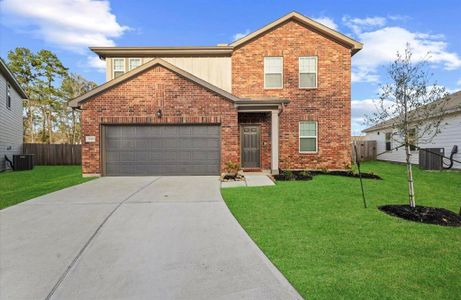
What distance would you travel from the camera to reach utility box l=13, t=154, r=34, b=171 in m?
16.5

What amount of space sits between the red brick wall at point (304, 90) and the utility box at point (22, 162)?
14.2 metres

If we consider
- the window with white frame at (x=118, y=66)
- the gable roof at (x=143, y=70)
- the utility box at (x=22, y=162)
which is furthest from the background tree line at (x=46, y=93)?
the gable roof at (x=143, y=70)

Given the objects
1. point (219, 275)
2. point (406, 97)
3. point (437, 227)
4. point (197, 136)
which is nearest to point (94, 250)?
point (219, 275)

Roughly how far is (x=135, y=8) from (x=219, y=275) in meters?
13.4

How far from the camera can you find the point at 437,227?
4758 millimetres

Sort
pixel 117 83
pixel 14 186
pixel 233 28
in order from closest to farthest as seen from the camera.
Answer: pixel 14 186
pixel 117 83
pixel 233 28

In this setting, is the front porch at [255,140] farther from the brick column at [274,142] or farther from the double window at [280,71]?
the double window at [280,71]

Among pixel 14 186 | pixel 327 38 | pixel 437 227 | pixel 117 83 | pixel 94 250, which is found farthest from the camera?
pixel 327 38

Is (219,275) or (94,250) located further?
(94,250)

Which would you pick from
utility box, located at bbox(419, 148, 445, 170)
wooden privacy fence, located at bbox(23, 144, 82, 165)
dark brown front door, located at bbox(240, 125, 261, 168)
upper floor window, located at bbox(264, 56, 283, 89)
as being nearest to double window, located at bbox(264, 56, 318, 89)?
upper floor window, located at bbox(264, 56, 283, 89)

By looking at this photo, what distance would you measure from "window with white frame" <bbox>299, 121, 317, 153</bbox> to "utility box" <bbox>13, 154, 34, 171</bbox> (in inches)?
670

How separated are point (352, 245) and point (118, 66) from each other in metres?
14.5

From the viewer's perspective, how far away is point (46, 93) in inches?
1123

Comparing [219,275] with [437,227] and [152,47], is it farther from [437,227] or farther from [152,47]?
[152,47]
